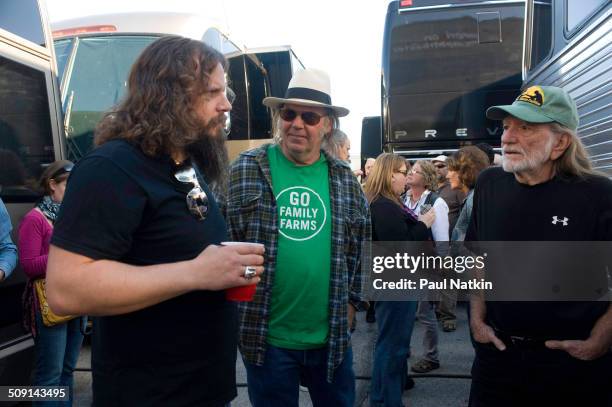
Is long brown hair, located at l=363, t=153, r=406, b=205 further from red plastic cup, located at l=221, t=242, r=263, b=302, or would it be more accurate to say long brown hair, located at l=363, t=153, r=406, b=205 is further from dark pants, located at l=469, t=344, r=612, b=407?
red plastic cup, located at l=221, t=242, r=263, b=302

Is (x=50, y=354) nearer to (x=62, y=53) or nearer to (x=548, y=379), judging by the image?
(x=548, y=379)

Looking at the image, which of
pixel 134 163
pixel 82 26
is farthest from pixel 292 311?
pixel 82 26

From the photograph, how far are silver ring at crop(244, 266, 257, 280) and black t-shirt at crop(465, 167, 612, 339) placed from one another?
1251 millimetres

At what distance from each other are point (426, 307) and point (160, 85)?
3619 mm

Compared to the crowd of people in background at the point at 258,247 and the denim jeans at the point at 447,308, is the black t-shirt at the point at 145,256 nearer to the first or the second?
the crowd of people in background at the point at 258,247

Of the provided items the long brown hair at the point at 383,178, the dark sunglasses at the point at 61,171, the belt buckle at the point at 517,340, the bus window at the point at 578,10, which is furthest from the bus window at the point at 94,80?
the belt buckle at the point at 517,340

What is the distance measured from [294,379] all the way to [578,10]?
331cm

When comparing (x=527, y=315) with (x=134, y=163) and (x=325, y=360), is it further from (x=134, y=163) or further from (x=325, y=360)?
(x=134, y=163)

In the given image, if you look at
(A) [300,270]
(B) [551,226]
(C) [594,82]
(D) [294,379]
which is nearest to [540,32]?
(C) [594,82]

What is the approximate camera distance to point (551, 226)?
213cm

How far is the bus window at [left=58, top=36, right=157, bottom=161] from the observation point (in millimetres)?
5469

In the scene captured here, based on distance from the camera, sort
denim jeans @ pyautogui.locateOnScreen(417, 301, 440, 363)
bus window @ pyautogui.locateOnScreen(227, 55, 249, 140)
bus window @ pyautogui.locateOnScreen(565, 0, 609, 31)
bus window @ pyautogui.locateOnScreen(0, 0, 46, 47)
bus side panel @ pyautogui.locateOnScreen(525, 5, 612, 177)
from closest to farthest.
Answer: bus side panel @ pyautogui.locateOnScreen(525, 5, 612, 177) < bus window @ pyautogui.locateOnScreen(565, 0, 609, 31) < bus window @ pyautogui.locateOnScreen(0, 0, 46, 47) < denim jeans @ pyautogui.locateOnScreen(417, 301, 440, 363) < bus window @ pyautogui.locateOnScreen(227, 55, 249, 140)

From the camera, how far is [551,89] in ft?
7.47

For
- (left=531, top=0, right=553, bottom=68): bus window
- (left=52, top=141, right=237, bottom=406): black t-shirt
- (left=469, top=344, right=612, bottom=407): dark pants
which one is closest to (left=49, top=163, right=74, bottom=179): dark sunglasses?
(left=52, top=141, right=237, bottom=406): black t-shirt
